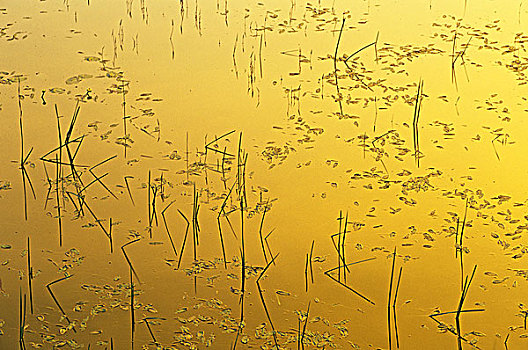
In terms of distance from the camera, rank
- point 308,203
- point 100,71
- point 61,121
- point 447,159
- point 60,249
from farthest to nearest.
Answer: point 100,71, point 61,121, point 447,159, point 308,203, point 60,249

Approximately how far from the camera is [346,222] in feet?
9.47

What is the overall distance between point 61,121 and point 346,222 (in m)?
1.52

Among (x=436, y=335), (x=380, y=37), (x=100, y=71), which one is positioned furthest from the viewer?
(x=380, y=37)

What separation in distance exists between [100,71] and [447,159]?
1.95 meters

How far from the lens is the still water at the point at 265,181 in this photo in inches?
94.3

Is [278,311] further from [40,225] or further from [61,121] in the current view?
[61,121]

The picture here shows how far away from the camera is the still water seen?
2.40 meters

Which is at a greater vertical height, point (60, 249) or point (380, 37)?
point (380, 37)

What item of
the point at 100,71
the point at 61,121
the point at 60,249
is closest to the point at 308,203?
the point at 60,249

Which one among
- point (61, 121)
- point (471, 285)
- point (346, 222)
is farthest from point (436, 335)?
point (61, 121)

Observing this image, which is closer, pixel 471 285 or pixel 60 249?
pixel 471 285

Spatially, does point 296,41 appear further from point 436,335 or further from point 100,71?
point 436,335

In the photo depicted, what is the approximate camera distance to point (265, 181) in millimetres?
3191

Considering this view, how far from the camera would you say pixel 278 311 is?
2.42m
